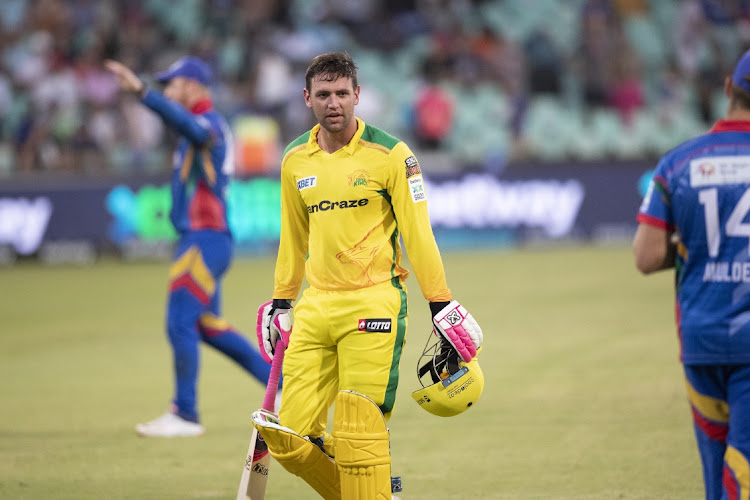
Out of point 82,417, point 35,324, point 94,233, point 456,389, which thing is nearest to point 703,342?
point 456,389

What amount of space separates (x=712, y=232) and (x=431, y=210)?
1545 centimetres

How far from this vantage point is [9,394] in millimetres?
9922

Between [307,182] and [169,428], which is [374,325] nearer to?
[307,182]

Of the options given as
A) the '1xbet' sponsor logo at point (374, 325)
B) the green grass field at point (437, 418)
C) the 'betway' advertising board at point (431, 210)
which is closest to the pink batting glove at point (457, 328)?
the '1xbet' sponsor logo at point (374, 325)

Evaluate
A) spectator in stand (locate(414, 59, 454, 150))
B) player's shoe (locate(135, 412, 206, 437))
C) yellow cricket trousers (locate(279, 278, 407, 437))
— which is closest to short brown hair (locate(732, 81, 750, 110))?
yellow cricket trousers (locate(279, 278, 407, 437))

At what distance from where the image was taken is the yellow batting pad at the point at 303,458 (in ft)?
17.2

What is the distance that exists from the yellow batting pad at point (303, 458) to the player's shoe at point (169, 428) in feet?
9.40

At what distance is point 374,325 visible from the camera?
530 centimetres

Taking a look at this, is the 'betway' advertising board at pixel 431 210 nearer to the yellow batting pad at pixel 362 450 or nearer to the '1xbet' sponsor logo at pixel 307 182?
the '1xbet' sponsor logo at pixel 307 182

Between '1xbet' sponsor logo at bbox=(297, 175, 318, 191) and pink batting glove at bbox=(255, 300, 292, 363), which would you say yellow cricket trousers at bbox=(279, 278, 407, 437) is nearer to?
pink batting glove at bbox=(255, 300, 292, 363)

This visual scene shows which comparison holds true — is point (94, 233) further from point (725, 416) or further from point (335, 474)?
point (725, 416)

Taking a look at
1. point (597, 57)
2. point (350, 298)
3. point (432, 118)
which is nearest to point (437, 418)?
point (350, 298)

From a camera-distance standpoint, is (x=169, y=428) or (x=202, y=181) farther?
(x=202, y=181)

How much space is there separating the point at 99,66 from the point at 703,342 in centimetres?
1954
